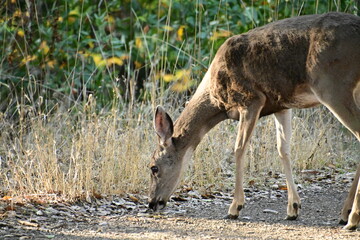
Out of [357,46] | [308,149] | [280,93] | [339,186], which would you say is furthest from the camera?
[308,149]

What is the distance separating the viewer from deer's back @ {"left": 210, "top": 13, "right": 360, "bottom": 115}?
23.6 feet

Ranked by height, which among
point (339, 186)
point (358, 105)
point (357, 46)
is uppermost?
point (357, 46)

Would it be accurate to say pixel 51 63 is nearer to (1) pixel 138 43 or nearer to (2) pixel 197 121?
(1) pixel 138 43

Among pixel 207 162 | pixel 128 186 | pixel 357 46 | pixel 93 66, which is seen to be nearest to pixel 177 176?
pixel 128 186

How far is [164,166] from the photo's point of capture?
8.40m

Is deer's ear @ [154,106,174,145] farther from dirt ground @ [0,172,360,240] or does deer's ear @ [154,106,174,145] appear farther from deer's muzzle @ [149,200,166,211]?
dirt ground @ [0,172,360,240]

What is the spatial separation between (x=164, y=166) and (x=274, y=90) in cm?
158

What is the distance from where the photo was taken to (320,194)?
941 centimetres

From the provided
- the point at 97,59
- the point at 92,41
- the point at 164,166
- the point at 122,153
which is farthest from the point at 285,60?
the point at 92,41

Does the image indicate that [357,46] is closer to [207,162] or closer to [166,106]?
[207,162]

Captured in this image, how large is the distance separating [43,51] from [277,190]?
5045 mm

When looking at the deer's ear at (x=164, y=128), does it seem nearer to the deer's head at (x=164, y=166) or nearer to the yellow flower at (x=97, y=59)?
the deer's head at (x=164, y=166)

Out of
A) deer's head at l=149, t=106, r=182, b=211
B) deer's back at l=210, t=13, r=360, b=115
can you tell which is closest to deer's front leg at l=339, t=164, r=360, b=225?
deer's back at l=210, t=13, r=360, b=115

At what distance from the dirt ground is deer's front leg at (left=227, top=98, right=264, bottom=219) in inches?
5.7
